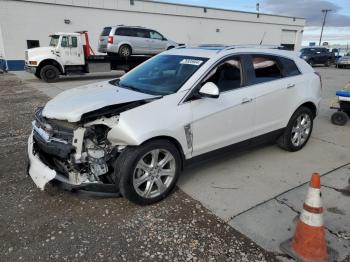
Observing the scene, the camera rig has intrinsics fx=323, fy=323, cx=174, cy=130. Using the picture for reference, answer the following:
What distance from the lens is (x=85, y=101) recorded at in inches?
140

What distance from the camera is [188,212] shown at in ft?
11.5

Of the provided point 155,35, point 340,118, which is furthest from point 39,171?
point 155,35

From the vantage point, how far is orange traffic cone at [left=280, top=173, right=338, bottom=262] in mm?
2664

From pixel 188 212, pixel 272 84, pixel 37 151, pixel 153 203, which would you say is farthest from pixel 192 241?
pixel 272 84

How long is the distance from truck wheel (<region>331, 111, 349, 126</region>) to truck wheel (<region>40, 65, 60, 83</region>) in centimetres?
1237

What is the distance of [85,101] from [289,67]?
3.22m

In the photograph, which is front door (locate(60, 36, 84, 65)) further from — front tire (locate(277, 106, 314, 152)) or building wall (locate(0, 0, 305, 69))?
front tire (locate(277, 106, 314, 152))

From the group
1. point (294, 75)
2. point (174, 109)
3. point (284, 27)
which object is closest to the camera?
point (174, 109)

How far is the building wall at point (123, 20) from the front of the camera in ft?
74.0

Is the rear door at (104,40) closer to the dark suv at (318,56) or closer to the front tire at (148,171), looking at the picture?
the front tire at (148,171)

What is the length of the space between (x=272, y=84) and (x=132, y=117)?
234 centimetres

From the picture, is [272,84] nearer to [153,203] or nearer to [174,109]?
[174,109]

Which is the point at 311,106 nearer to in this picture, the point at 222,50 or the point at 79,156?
the point at 222,50

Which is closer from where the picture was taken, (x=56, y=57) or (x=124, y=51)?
(x=56, y=57)
